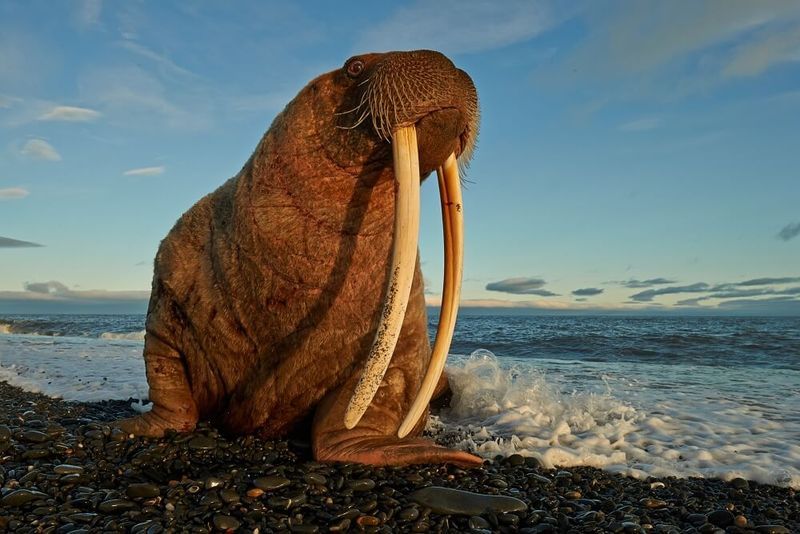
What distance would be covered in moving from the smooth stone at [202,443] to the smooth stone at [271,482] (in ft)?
3.48

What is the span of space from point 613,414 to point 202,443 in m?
4.38

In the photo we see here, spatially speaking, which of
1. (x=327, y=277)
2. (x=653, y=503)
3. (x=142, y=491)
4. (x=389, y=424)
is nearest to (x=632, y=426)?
(x=653, y=503)

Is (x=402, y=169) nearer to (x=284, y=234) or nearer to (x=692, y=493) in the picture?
(x=284, y=234)

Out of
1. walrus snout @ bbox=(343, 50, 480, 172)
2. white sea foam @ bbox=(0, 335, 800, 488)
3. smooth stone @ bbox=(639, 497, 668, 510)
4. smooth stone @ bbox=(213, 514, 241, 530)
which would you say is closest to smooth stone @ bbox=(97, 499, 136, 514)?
smooth stone @ bbox=(213, 514, 241, 530)

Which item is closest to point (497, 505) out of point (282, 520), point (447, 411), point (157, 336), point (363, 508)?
point (363, 508)

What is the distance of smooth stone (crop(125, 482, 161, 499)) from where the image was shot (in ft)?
11.0

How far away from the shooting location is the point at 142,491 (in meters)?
3.36

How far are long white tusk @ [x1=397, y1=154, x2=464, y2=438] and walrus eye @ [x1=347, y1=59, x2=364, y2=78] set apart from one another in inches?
31.2

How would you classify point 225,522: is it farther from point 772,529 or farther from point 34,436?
point 772,529

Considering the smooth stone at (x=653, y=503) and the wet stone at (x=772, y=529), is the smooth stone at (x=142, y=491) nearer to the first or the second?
the smooth stone at (x=653, y=503)

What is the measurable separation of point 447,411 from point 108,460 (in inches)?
143

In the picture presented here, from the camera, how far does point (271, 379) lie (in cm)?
444

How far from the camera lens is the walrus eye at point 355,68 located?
4.04 m

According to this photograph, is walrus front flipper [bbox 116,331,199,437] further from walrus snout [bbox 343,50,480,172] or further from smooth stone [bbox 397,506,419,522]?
walrus snout [bbox 343,50,480,172]
